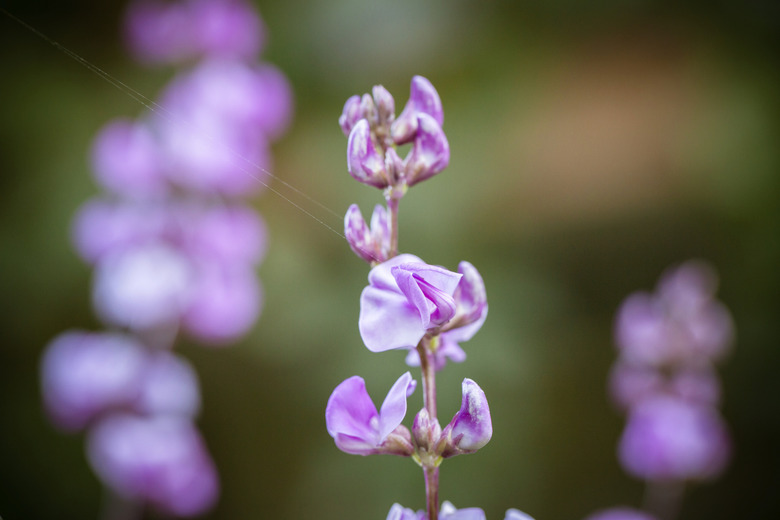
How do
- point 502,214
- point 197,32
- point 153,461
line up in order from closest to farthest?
point 153,461 < point 197,32 < point 502,214

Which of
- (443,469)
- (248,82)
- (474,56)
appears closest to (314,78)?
(474,56)

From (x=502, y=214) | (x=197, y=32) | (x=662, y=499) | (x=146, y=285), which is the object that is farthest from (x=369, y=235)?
(x=502, y=214)

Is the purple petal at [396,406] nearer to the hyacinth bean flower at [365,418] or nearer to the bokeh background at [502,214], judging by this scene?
the hyacinth bean flower at [365,418]

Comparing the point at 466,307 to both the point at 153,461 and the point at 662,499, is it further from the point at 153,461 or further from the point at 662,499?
the point at 662,499

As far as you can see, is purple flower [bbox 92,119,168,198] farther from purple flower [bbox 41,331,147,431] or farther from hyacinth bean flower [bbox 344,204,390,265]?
hyacinth bean flower [bbox 344,204,390,265]

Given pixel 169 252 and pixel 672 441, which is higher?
pixel 169 252

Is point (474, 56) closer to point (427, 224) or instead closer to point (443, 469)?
point (427, 224)

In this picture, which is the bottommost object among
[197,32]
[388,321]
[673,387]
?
[388,321]
